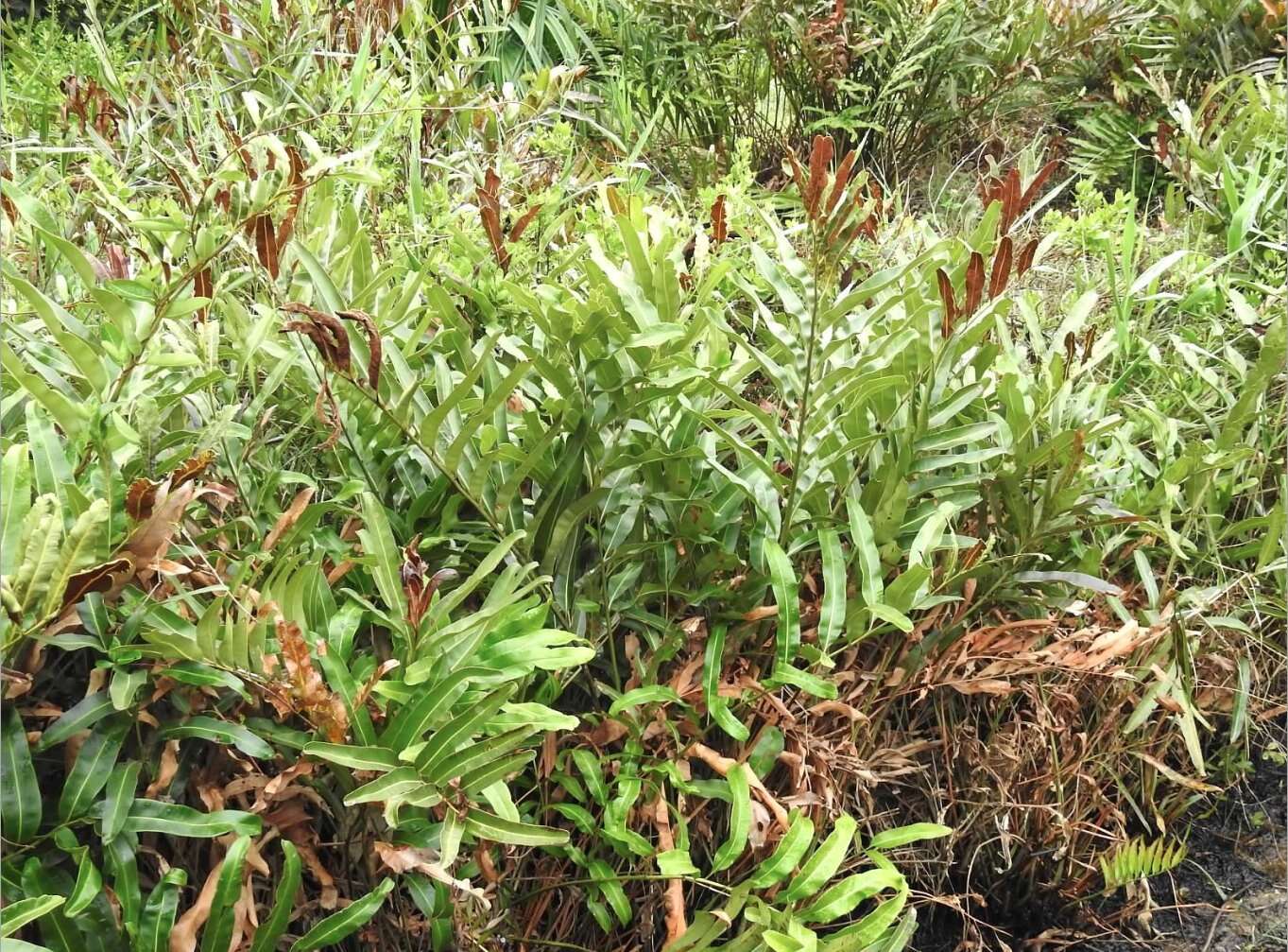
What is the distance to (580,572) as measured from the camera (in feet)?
4.60

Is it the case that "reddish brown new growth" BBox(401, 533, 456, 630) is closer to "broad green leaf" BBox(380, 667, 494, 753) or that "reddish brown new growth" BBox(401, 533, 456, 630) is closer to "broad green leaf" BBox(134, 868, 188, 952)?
"broad green leaf" BBox(380, 667, 494, 753)

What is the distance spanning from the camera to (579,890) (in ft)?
4.29

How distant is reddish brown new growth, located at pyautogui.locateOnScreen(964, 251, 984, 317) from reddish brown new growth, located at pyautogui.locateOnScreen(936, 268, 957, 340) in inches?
0.7

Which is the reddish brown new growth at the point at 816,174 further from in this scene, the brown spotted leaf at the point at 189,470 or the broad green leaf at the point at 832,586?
the brown spotted leaf at the point at 189,470

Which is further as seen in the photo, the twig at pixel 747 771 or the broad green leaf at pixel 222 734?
the twig at pixel 747 771

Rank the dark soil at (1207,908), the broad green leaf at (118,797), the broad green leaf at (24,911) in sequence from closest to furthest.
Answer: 1. the broad green leaf at (24,911)
2. the broad green leaf at (118,797)
3. the dark soil at (1207,908)

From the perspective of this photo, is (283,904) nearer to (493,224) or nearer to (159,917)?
(159,917)

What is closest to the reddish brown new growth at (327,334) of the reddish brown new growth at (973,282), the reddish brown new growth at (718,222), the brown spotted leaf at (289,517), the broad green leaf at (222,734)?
the brown spotted leaf at (289,517)

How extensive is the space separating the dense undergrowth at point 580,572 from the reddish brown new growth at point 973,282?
0.08ft

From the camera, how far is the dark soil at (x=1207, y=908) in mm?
1718

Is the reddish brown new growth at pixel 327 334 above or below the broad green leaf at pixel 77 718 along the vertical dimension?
above

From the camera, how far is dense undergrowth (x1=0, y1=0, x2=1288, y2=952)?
998 mm

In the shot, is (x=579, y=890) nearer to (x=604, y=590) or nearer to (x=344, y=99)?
(x=604, y=590)

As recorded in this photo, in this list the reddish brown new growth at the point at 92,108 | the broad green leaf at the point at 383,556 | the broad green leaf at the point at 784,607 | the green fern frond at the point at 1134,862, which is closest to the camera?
the broad green leaf at the point at 383,556
